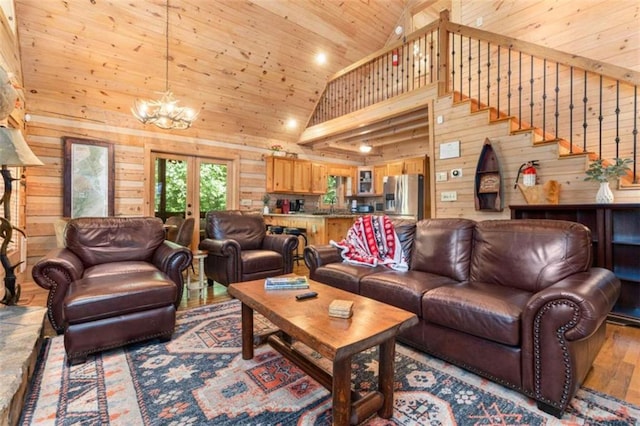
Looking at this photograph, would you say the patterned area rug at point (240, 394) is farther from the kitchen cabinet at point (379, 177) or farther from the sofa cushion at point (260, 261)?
the kitchen cabinet at point (379, 177)

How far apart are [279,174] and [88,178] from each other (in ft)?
10.8

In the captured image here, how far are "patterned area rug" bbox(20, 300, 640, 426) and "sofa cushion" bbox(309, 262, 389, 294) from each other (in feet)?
2.00

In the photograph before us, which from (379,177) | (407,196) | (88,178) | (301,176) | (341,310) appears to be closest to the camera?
(341,310)

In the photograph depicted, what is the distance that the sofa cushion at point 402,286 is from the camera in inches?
83.4

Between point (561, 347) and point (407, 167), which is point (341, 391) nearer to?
point (561, 347)

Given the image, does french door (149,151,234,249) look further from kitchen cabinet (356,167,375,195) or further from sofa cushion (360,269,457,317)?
sofa cushion (360,269,457,317)

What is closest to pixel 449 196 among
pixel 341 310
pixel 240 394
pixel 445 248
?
pixel 445 248

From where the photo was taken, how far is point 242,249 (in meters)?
4.00

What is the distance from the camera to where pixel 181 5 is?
4141mm

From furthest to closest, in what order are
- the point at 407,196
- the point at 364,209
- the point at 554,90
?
the point at 364,209
the point at 407,196
the point at 554,90

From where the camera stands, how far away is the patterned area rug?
4.89 feet

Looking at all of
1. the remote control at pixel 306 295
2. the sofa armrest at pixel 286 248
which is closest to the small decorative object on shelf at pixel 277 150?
the sofa armrest at pixel 286 248

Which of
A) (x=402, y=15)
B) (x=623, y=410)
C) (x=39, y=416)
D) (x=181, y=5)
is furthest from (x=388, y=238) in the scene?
(x=402, y=15)

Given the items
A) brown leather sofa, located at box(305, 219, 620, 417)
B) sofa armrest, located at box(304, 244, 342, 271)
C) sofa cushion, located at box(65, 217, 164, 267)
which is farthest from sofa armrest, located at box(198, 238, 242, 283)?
brown leather sofa, located at box(305, 219, 620, 417)
